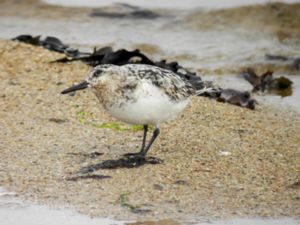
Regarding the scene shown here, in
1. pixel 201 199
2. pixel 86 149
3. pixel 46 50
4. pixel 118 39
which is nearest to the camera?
pixel 201 199

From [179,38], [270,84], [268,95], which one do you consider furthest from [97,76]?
[179,38]

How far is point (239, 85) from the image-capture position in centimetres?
966

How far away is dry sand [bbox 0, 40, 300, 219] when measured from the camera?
5965mm

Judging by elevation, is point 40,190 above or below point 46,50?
below

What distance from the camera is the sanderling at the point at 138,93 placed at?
6.50m

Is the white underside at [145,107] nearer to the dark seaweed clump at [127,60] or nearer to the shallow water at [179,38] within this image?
the dark seaweed clump at [127,60]

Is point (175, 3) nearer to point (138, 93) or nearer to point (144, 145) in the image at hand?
point (144, 145)

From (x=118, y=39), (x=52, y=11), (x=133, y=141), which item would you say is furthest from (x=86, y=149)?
(x=52, y=11)

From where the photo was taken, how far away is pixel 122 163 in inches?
263

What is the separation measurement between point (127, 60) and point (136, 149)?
2.06 m

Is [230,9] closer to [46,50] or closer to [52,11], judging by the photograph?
[52,11]

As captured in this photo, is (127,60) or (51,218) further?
(127,60)

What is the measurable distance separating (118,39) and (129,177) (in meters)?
5.30

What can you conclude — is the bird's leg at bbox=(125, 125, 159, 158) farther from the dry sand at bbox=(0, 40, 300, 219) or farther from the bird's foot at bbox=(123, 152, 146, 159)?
the dry sand at bbox=(0, 40, 300, 219)
